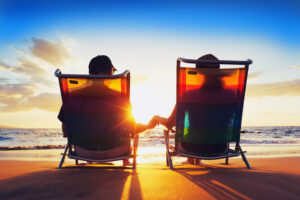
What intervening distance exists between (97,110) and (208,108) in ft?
5.12

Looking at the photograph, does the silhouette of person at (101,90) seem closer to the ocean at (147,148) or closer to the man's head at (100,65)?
the man's head at (100,65)

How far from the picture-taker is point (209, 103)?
2727mm

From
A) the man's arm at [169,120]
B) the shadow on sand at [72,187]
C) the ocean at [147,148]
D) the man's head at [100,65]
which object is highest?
the man's head at [100,65]

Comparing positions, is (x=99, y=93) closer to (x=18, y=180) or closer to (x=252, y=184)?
(x=18, y=180)

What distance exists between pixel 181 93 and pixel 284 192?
5.13 ft

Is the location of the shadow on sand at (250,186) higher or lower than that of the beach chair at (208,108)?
Answer: lower

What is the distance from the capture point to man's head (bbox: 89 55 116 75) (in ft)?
9.39

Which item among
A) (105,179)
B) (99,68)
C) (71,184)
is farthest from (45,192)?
(99,68)

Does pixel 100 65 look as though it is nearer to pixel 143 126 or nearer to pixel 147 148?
pixel 143 126

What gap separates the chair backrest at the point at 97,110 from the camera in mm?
2607

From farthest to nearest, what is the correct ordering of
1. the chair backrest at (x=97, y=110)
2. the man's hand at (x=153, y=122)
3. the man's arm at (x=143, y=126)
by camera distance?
1. the man's hand at (x=153, y=122)
2. the man's arm at (x=143, y=126)
3. the chair backrest at (x=97, y=110)

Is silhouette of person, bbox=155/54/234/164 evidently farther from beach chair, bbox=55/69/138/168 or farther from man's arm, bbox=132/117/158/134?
beach chair, bbox=55/69/138/168

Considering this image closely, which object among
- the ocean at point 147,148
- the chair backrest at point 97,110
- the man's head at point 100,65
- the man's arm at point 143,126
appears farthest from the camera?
the ocean at point 147,148

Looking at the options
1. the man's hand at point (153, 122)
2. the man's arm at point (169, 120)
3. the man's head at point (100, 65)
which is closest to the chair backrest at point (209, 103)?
the man's arm at point (169, 120)
